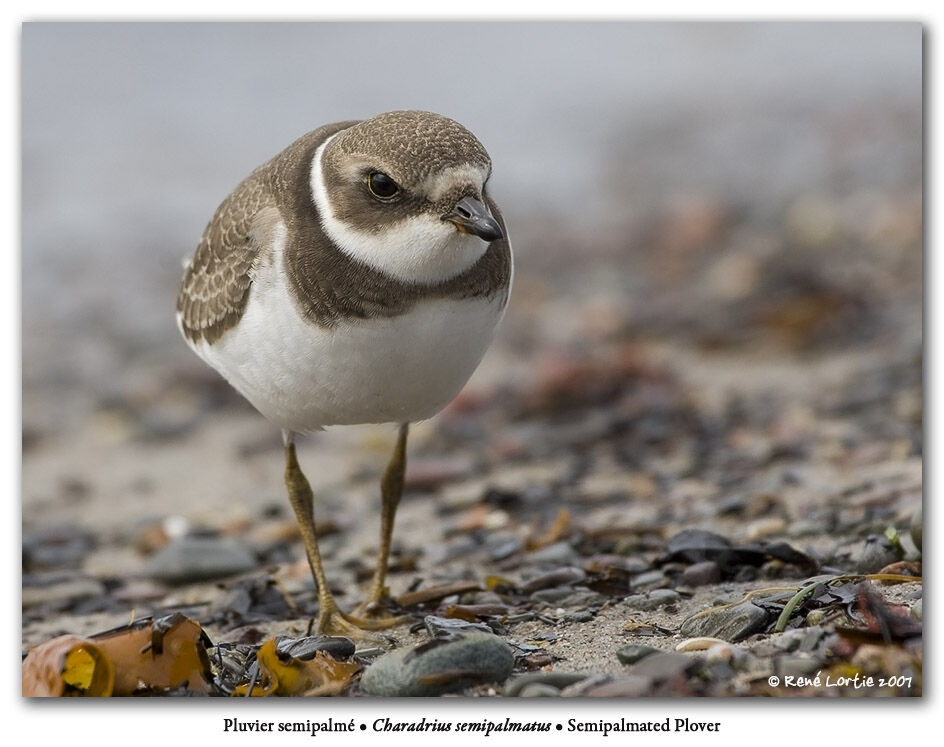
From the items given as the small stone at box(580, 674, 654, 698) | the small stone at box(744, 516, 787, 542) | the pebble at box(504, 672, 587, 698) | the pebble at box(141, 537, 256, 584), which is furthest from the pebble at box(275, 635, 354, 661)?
the small stone at box(744, 516, 787, 542)

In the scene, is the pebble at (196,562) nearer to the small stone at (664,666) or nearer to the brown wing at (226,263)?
the brown wing at (226,263)

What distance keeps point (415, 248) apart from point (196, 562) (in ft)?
8.92

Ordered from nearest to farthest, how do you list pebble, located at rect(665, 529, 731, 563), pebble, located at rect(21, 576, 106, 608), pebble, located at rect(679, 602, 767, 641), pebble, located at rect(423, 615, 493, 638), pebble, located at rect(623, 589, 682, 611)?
pebble, located at rect(679, 602, 767, 641)
pebble, located at rect(423, 615, 493, 638)
pebble, located at rect(623, 589, 682, 611)
pebble, located at rect(665, 529, 731, 563)
pebble, located at rect(21, 576, 106, 608)

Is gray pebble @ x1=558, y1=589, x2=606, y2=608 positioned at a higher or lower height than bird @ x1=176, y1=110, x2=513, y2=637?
lower

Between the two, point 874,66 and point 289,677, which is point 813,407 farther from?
point 289,677

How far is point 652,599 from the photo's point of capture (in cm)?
506

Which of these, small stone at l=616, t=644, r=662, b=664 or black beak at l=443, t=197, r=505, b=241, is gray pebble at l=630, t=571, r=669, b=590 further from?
black beak at l=443, t=197, r=505, b=241

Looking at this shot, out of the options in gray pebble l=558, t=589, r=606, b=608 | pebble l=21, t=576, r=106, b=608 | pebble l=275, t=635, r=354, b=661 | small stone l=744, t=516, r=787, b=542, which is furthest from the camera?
pebble l=21, t=576, r=106, b=608

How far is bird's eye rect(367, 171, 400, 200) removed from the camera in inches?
173

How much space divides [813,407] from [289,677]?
13.7 feet

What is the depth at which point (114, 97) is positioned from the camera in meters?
7.63

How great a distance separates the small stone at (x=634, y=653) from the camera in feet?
14.6

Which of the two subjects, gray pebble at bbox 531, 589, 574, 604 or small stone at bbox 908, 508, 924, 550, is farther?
gray pebble at bbox 531, 589, 574, 604

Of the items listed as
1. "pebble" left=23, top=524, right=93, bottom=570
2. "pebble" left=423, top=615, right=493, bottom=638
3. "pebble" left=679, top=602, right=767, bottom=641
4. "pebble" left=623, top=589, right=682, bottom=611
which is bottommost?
"pebble" left=679, top=602, right=767, bottom=641
